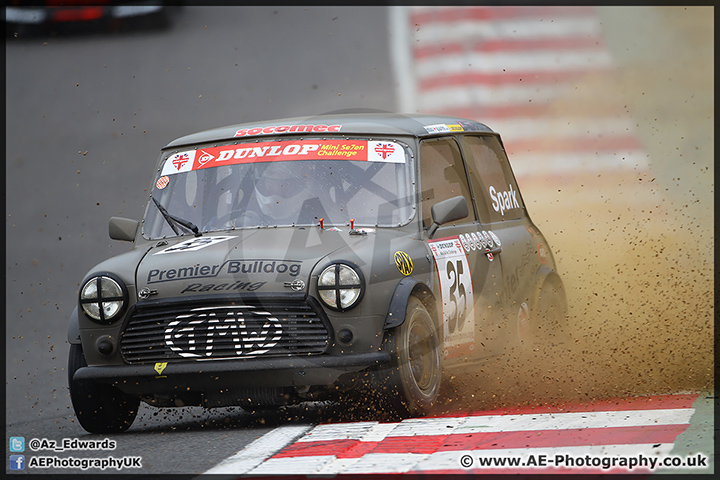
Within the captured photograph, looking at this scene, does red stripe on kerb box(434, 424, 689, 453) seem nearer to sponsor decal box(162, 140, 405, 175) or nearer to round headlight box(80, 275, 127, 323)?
round headlight box(80, 275, 127, 323)

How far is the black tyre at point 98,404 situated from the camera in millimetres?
6473

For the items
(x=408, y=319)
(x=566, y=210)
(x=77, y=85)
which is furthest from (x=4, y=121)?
(x=408, y=319)

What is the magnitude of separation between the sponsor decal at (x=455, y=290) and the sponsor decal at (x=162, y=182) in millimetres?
1861

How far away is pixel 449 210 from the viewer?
682cm

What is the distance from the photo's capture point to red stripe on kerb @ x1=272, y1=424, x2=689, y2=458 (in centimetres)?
511

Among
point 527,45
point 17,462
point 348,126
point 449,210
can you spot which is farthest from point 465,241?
point 527,45

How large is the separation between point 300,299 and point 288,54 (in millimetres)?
11332

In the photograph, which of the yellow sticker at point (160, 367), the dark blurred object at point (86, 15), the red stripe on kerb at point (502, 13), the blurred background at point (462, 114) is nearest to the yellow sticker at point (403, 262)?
the blurred background at point (462, 114)

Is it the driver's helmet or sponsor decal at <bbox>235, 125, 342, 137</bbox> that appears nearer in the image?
the driver's helmet

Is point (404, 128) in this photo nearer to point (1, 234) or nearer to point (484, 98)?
point (484, 98)

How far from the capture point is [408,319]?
6293 mm

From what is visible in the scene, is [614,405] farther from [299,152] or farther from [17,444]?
[17,444]

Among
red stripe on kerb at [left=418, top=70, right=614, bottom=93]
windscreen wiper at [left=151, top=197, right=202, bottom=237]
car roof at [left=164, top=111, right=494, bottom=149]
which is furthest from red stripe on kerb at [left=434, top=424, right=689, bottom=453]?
red stripe on kerb at [left=418, top=70, right=614, bottom=93]

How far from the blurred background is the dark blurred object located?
0.08m
